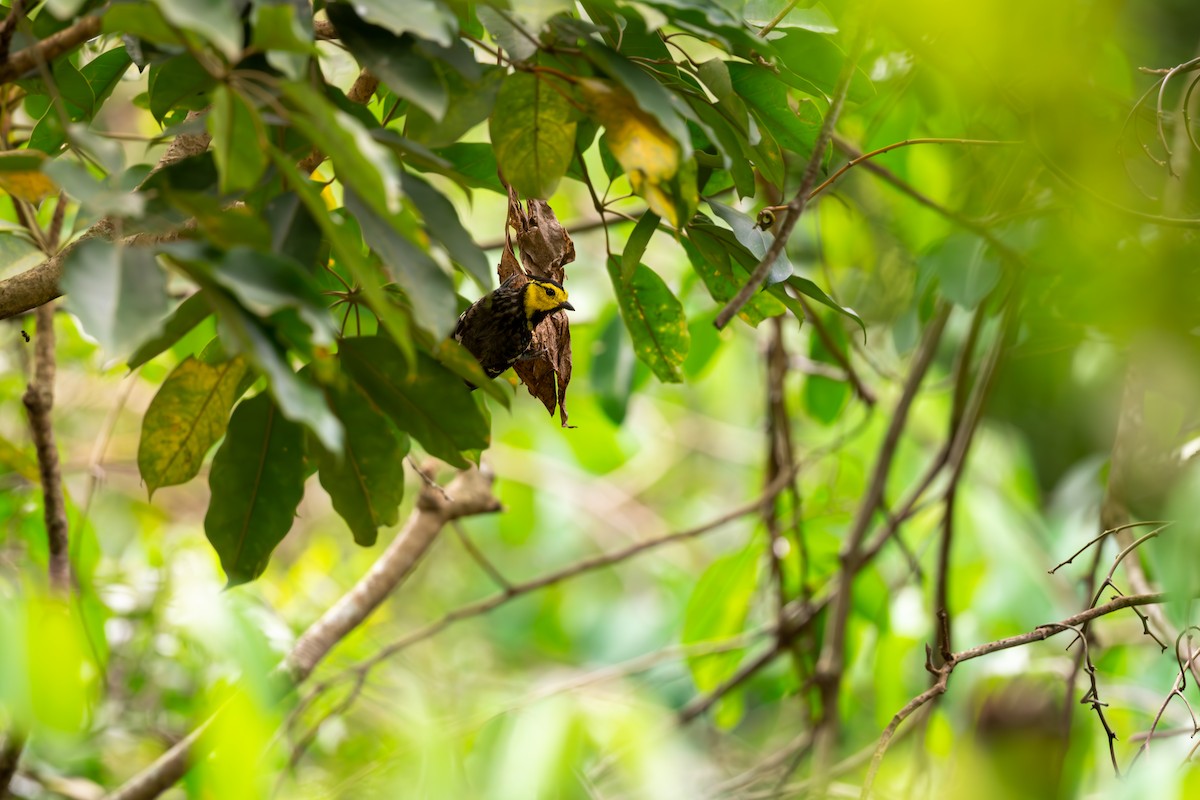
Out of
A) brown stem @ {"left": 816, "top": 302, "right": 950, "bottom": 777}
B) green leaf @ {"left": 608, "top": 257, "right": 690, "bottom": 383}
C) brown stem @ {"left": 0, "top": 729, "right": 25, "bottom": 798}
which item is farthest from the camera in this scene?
brown stem @ {"left": 816, "top": 302, "right": 950, "bottom": 777}

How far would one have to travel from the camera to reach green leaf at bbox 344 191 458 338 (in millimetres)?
617

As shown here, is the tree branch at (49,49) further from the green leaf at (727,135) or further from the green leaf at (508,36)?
the green leaf at (727,135)

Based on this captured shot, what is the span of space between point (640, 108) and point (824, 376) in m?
1.47

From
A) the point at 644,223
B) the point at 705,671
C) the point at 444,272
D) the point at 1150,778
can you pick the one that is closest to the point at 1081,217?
the point at 644,223

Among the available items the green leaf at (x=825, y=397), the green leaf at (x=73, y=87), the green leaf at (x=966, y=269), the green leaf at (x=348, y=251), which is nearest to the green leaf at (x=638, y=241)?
the green leaf at (x=348, y=251)

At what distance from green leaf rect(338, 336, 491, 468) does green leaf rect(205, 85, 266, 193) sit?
9.1 inches

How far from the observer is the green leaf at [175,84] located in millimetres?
791

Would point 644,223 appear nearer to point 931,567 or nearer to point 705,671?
point 705,671

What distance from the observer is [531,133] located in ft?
2.65

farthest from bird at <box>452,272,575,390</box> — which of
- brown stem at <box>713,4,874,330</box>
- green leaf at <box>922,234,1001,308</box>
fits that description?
green leaf at <box>922,234,1001,308</box>

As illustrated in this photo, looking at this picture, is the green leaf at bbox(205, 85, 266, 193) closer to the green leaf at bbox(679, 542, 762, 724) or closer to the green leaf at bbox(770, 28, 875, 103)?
the green leaf at bbox(770, 28, 875, 103)

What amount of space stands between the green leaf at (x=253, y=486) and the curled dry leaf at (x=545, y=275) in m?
0.24

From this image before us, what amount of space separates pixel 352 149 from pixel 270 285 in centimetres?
8

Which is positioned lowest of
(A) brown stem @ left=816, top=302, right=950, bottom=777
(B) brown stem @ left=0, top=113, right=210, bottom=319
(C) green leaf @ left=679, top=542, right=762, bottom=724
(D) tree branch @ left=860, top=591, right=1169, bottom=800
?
(C) green leaf @ left=679, top=542, right=762, bottom=724
